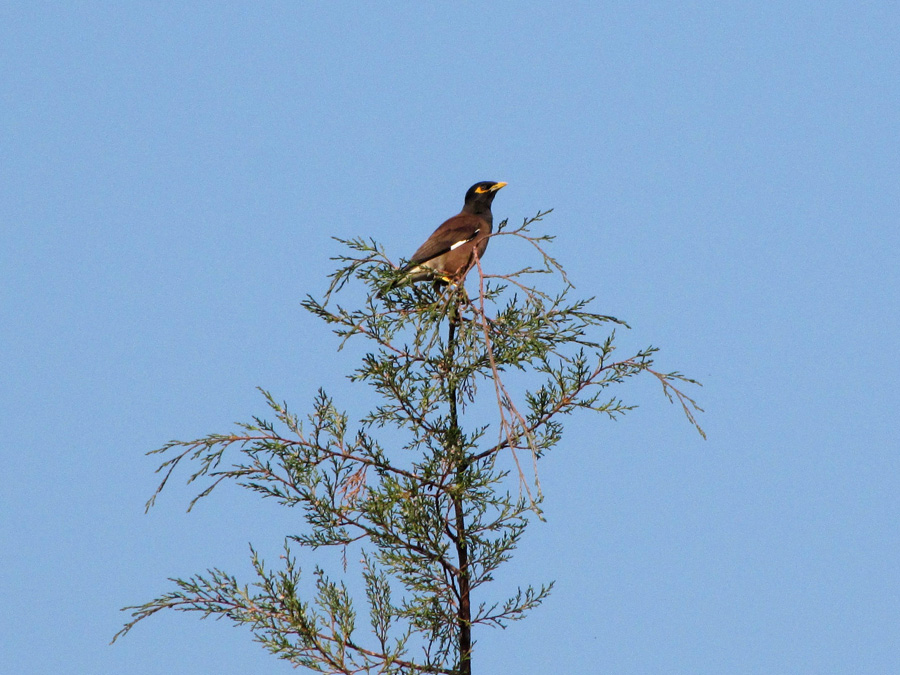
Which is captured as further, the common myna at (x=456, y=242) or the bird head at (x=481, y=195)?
the bird head at (x=481, y=195)

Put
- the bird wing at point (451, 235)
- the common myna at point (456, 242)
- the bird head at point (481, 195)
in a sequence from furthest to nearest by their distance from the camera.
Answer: the bird head at point (481, 195)
the bird wing at point (451, 235)
the common myna at point (456, 242)

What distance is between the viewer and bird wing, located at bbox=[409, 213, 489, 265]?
870 centimetres

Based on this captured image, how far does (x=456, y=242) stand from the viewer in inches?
358

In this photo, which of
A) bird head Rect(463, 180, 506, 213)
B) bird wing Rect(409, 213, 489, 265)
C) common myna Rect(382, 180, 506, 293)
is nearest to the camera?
common myna Rect(382, 180, 506, 293)

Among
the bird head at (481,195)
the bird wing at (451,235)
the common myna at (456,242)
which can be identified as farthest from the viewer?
the bird head at (481,195)

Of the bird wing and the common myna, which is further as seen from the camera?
the bird wing

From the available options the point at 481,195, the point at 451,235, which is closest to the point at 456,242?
the point at 451,235

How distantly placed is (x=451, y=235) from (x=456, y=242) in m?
0.12

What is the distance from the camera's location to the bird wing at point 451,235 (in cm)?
870

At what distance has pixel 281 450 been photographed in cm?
677

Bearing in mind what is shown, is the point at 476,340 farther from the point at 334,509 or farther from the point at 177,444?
the point at 177,444

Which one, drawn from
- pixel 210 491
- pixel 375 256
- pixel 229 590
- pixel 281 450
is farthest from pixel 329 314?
pixel 229 590

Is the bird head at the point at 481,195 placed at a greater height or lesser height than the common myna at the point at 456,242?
greater

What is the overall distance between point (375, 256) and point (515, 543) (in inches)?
96.0
